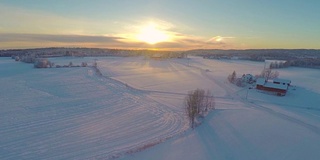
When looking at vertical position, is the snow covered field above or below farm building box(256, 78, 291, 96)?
below

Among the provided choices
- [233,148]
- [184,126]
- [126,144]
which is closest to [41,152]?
[126,144]

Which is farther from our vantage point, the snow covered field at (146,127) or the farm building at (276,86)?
the farm building at (276,86)

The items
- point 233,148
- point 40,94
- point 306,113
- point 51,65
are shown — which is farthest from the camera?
point 51,65

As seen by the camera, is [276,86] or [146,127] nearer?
[146,127]

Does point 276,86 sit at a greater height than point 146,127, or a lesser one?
greater

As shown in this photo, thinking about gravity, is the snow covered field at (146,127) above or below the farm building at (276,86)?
below

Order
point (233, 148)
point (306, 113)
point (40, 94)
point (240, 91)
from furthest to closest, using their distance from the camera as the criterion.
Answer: point (240, 91) < point (40, 94) < point (306, 113) < point (233, 148)

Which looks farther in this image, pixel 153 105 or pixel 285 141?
pixel 153 105

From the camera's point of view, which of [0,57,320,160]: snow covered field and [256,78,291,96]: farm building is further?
[256,78,291,96]: farm building

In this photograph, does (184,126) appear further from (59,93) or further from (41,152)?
(59,93)

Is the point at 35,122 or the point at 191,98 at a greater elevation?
the point at 191,98
